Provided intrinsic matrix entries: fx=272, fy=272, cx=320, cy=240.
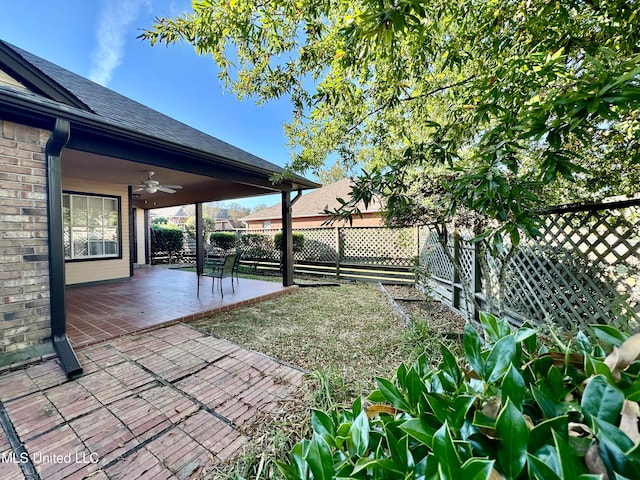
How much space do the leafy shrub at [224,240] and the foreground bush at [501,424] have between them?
461 inches

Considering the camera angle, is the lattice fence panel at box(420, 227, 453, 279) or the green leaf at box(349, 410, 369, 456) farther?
the lattice fence panel at box(420, 227, 453, 279)

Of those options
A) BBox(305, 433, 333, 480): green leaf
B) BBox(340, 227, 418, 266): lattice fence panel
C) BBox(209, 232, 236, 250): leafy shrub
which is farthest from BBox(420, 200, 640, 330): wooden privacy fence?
BBox(209, 232, 236, 250): leafy shrub

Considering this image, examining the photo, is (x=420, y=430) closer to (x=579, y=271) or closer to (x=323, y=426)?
(x=323, y=426)

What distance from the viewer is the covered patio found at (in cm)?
373

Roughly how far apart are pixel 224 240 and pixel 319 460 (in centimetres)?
1223

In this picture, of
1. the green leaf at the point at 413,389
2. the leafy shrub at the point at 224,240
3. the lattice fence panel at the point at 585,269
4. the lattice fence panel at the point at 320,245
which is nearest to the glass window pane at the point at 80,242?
the leafy shrub at the point at 224,240

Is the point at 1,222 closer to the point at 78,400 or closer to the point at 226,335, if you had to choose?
the point at 78,400

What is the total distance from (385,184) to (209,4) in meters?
2.06

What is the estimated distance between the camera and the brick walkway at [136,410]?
169 centimetres

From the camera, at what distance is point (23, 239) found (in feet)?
9.14

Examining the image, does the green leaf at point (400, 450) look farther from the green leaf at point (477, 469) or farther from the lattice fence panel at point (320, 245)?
the lattice fence panel at point (320, 245)

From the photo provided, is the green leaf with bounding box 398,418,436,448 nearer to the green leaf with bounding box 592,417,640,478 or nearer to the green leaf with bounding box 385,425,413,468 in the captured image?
the green leaf with bounding box 385,425,413,468

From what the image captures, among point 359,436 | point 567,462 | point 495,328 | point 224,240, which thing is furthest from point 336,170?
point 567,462

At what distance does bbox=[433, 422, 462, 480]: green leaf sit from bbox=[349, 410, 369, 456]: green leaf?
24cm
